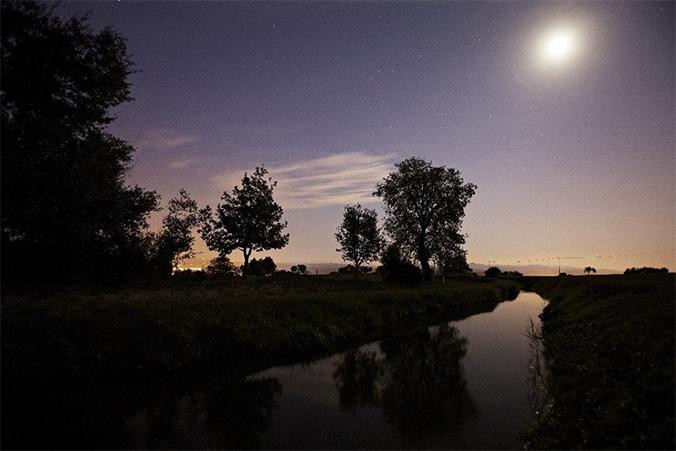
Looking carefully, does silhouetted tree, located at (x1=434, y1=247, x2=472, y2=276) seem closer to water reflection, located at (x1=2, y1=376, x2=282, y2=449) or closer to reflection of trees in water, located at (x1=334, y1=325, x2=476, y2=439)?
reflection of trees in water, located at (x1=334, y1=325, x2=476, y2=439)

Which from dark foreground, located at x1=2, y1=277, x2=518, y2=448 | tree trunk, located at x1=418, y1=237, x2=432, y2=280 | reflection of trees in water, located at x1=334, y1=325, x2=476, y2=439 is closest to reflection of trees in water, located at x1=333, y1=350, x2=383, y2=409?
reflection of trees in water, located at x1=334, y1=325, x2=476, y2=439

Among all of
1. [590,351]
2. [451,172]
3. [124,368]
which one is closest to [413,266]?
[451,172]

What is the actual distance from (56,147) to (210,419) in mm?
16167

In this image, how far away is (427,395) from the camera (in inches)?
461

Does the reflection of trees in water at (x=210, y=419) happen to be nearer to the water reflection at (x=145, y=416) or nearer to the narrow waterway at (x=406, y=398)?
the water reflection at (x=145, y=416)

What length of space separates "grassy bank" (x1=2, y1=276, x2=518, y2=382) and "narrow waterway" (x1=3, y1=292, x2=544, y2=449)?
122cm

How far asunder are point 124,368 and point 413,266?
40.3 meters

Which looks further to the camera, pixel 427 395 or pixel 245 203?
pixel 245 203

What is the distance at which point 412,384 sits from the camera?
513 inches

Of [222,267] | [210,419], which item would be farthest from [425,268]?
[210,419]

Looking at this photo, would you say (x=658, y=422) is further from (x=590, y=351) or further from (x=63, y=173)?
(x=63, y=173)

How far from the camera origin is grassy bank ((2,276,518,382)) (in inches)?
445

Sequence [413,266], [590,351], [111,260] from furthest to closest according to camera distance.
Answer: [413,266], [111,260], [590,351]

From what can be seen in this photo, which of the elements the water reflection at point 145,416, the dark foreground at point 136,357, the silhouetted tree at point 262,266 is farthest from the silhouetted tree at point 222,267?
the water reflection at point 145,416
